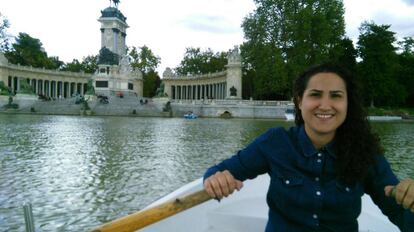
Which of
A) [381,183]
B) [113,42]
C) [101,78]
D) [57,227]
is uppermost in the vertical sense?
[113,42]

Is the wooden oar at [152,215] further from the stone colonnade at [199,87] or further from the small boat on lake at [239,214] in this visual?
the stone colonnade at [199,87]

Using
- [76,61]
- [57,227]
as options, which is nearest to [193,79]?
[76,61]

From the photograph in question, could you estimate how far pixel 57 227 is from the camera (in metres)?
5.01

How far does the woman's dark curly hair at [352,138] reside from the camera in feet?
7.34

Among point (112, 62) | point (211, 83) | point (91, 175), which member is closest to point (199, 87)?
point (211, 83)

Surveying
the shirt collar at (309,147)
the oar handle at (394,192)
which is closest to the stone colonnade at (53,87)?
the shirt collar at (309,147)

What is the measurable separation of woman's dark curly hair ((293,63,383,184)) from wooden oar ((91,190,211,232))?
30.4 inches

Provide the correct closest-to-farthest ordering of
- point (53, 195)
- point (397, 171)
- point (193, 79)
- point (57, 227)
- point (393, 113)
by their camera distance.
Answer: point (57, 227) → point (53, 195) → point (397, 171) → point (393, 113) → point (193, 79)

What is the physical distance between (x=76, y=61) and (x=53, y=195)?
8902 cm

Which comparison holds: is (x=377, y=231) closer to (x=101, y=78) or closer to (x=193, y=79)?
(x=101, y=78)

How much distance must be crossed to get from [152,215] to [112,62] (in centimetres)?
6165

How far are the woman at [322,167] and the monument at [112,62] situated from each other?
5829cm

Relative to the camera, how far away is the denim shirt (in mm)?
2221

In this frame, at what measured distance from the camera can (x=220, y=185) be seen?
2172 mm
